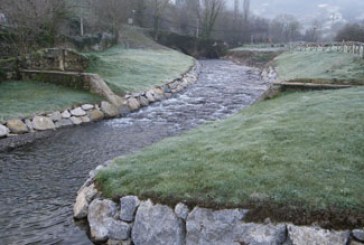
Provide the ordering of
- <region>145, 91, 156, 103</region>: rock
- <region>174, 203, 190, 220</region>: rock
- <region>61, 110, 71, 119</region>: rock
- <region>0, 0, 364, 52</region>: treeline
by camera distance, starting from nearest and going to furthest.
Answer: <region>174, 203, 190, 220</region>: rock < <region>61, 110, 71, 119</region>: rock < <region>145, 91, 156, 103</region>: rock < <region>0, 0, 364, 52</region>: treeline

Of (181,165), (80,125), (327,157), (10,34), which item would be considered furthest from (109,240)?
(10,34)

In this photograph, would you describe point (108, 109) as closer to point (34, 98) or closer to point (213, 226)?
point (34, 98)

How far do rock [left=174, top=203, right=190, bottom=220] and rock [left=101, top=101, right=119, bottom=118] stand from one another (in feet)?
45.7

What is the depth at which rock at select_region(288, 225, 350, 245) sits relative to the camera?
6480mm

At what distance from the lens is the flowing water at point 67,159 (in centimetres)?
898

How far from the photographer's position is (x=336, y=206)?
22.7 ft

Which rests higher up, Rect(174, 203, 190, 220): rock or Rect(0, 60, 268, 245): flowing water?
Rect(174, 203, 190, 220): rock

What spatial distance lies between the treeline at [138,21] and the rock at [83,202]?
62.4 ft

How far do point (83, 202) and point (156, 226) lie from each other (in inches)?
93.3

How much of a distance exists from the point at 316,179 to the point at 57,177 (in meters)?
7.35

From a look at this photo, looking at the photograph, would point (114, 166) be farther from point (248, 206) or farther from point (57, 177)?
point (248, 206)

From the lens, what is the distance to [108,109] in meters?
21.4

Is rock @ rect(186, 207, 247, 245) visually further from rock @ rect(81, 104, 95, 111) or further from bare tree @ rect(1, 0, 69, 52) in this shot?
bare tree @ rect(1, 0, 69, 52)

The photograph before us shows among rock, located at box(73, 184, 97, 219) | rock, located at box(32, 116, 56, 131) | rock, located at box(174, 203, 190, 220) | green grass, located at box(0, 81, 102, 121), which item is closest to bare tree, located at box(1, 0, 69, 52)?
green grass, located at box(0, 81, 102, 121)
